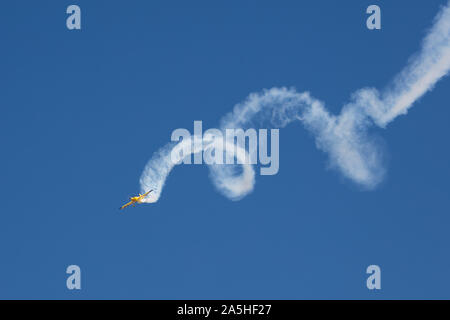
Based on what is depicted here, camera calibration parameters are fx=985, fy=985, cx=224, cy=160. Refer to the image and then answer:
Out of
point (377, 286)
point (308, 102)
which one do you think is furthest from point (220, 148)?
point (377, 286)
